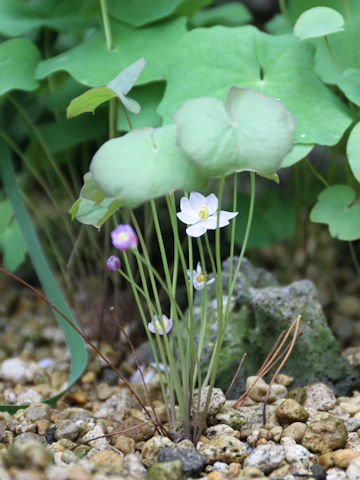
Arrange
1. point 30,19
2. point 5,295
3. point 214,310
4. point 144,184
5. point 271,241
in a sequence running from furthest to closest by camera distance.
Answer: point 5,295
point 271,241
point 30,19
point 214,310
point 144,184

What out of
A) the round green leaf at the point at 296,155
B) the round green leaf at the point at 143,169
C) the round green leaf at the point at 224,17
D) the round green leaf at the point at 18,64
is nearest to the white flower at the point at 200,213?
the round green leaf at the point at 143,169

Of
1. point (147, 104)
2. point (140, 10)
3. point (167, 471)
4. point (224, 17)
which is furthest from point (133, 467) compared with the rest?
point (224, 17)

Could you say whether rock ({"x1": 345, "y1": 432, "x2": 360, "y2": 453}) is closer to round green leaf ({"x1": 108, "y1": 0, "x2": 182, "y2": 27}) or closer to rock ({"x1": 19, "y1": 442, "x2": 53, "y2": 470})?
rock ({"x1": 19, "y1": 442, "x2": 53, "y2": 470})

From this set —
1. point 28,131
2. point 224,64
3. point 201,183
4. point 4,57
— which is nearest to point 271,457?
point 201,183

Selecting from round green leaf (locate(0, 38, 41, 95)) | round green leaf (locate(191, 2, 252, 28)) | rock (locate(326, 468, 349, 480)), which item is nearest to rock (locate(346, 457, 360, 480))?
rock (locate(326, 468, 349, 480))

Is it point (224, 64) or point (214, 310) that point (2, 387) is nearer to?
point (214, 310)

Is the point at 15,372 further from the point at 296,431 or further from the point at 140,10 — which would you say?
the point at 140,10
